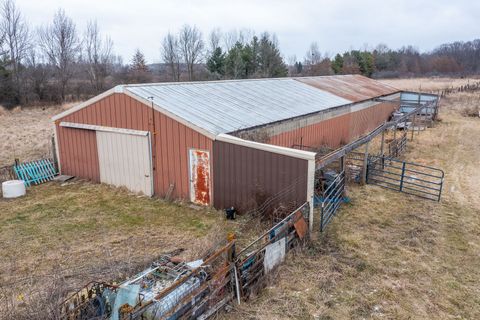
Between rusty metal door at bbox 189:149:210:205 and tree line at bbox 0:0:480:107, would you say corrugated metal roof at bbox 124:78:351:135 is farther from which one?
tree line at bbox 0:0:480:107

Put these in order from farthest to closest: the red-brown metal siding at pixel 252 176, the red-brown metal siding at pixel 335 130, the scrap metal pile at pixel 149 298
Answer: the red-brown metal siding at pixel 335 130 < the red-brown metal siding at pixel 252 176 < the scrap metal pile at pixel 149 298

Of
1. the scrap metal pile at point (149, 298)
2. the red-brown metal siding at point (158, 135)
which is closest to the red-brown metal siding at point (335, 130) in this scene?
the red-brown metal siding at point (158, 135)

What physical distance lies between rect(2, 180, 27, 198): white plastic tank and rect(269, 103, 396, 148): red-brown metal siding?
856 cm

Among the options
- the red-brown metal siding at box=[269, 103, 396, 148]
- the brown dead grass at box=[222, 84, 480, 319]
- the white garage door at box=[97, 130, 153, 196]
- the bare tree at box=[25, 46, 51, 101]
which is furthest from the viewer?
the bare tree at box=[25, 46, 51, 101]

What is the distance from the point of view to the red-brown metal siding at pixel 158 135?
10945 millimetres

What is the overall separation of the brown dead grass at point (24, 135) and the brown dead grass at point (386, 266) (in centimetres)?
1415

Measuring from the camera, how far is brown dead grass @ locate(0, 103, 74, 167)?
57.3ft

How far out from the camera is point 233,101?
47.2 feet

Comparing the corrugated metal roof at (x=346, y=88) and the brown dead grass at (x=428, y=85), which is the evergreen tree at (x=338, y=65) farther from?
the corrugated metal roof at (x=346, y=88)

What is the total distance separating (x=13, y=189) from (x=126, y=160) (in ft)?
12.3

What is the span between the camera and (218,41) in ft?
241

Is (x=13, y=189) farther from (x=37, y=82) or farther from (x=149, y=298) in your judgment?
(x=37, y=82)

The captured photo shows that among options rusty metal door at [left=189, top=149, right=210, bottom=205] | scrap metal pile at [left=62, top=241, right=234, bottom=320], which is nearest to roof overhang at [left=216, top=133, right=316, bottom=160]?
rusty metal door at [left=189, top=149, right=210, bottom=205]

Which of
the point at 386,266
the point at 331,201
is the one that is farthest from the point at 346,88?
the point at 386,266
